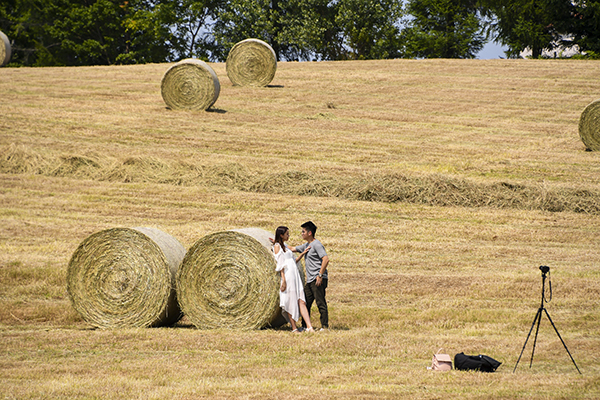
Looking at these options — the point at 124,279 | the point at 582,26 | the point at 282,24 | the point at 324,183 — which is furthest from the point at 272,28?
the point at 124,279

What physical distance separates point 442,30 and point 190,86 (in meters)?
39.4

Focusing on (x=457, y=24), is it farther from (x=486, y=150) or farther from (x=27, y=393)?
(x=27, y=393)

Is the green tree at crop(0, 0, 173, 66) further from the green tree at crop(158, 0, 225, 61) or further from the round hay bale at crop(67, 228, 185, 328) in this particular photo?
the round hay bale at crop(67, 228, 185, 328)

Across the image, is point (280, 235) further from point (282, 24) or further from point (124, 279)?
point (282, 24)

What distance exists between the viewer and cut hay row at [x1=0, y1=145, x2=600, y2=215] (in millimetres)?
18062

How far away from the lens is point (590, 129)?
24.0 meters

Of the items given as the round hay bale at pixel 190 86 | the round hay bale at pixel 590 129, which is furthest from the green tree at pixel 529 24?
the round hay bale at pixel 190 86

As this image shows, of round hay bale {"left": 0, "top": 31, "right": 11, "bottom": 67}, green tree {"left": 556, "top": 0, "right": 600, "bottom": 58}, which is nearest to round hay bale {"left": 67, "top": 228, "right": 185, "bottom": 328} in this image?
round hay bale {"left": 0, "top": 31, "right": 11, "bottom": 67}

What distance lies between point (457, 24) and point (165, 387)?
5874 centimetres

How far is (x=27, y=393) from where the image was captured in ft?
23.0

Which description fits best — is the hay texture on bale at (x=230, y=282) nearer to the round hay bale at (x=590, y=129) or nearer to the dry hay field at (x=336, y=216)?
the dry hay field at (x=336, y=216)

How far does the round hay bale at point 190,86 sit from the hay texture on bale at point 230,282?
1784 centimetres

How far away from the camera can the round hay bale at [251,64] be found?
110ft

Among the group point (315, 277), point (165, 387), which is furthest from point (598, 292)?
point (165, 387)
